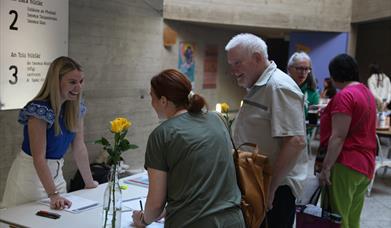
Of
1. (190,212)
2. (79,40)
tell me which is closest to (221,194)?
(190,212)

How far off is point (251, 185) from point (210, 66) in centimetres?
680

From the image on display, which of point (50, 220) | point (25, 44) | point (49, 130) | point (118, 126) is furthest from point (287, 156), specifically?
point (25, 44)

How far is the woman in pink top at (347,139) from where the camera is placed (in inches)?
110

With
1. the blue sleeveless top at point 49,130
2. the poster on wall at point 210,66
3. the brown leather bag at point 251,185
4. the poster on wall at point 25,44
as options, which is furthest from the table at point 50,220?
the poster on wall at point 210,66

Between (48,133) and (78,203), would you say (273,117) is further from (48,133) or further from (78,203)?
(48,133)

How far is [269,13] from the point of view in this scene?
25.6ft

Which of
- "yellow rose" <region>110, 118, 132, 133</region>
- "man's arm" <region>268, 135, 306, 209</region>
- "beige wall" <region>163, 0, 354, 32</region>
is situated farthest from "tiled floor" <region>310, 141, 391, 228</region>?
"beige wall" <region>163, 0, 354, 32</region>

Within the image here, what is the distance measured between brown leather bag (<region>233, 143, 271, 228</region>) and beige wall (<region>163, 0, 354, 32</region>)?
15.9 feet

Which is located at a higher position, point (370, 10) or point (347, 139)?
point (370, 10)

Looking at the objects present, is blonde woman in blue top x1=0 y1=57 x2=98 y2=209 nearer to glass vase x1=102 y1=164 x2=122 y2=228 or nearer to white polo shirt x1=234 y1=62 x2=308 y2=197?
glass vase x1=102 y1=164 x2=122 y2=228

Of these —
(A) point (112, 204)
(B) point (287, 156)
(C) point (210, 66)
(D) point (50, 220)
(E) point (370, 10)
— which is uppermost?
(E) point (370, 10)

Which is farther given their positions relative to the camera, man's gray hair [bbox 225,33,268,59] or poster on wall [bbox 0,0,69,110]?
poster on wall [bbox 0,0,69,110]

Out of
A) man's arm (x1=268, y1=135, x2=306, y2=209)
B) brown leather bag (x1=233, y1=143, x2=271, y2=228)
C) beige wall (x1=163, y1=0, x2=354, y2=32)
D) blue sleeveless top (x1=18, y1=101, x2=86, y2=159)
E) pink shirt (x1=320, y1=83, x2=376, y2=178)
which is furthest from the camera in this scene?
beige wall (x1=163, y1=0, x2=354, y2=32)

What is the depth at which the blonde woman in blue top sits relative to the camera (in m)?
2.20
